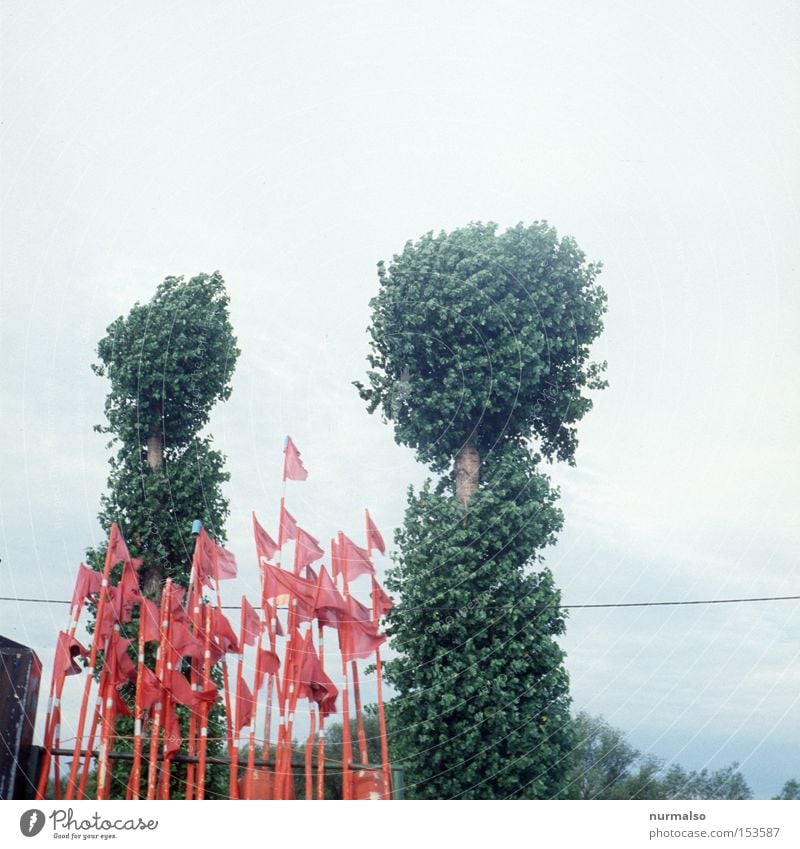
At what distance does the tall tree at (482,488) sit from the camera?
9.55 ft

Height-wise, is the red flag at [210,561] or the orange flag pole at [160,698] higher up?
the red flag at [210,561]

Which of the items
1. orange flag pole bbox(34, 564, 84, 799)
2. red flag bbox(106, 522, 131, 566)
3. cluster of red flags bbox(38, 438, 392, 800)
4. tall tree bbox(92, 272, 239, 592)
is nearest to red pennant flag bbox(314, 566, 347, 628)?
cluster of red flags bbox(38, 438, 392, 800)

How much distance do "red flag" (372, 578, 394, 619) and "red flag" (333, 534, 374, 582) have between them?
6 centimetres

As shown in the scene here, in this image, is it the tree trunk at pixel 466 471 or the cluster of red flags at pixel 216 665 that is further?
the tree trunk at pixel 466 471

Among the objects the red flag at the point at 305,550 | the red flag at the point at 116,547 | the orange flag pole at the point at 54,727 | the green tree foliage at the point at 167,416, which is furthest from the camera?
the green tree foliage at the point at 167,416

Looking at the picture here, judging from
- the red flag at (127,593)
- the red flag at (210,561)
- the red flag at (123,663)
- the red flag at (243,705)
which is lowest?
the red flag at (243,705)

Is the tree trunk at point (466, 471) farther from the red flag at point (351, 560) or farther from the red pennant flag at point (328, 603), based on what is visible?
the red pennant flag at point (328, 603)

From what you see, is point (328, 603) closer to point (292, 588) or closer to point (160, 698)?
point (292, 588)

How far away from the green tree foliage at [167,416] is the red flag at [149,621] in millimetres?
204

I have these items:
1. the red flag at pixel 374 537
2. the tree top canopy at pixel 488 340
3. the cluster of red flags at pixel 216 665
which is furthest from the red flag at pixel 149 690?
the tree top canopy at pixel 488 340

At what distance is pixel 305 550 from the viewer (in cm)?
281

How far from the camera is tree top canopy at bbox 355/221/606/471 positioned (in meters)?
3.17

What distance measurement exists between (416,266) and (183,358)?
966 millimetres

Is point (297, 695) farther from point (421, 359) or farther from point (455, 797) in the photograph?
point (421, 359)
